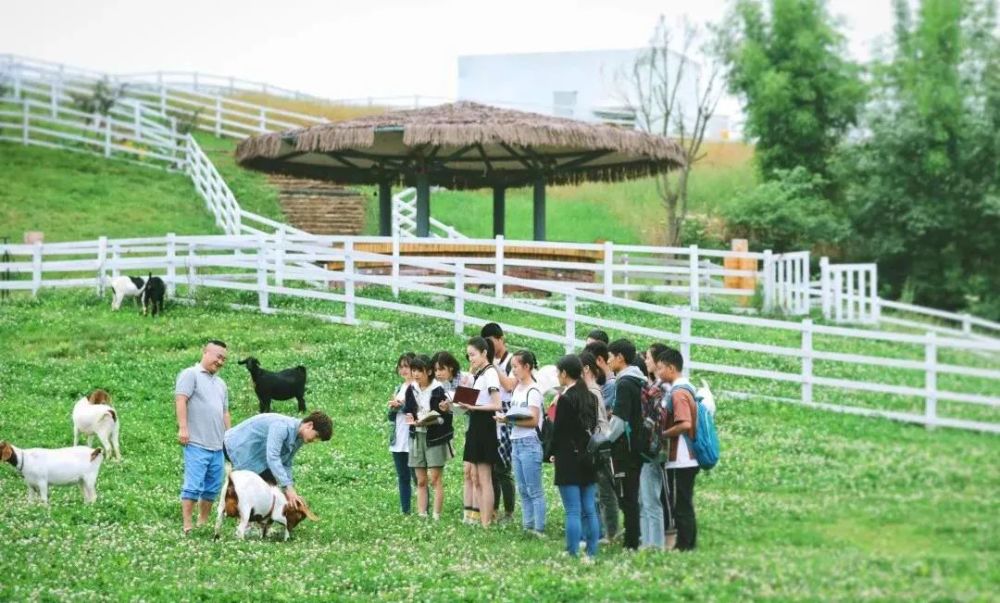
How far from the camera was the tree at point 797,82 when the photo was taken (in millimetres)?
7184

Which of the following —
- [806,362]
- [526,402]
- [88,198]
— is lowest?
[526,402]

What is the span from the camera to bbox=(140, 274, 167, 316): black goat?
2134 centimetres

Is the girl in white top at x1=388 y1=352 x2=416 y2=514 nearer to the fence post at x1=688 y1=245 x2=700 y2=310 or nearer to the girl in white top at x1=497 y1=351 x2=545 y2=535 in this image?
the girl in white top at x1=497 y1=351 x2=545 y2=535

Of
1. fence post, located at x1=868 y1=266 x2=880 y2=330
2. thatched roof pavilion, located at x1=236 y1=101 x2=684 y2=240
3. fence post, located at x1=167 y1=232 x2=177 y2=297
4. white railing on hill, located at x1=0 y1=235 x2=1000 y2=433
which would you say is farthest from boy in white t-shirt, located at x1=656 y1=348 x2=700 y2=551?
fence post, located at x1=167 y1=232 x2=177 y2=297

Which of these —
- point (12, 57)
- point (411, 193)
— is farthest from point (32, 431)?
point (12, 57)

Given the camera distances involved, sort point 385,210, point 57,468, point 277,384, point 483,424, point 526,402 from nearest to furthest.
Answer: point 526,402, point 483,424, point 57,468, point 277,384, point 385,210

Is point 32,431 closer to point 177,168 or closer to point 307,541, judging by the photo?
point 307,541

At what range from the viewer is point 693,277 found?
19172 millimetres

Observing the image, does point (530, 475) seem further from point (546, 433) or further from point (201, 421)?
point (201, 421)

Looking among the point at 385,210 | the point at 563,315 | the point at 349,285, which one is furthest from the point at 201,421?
the point at 385,210

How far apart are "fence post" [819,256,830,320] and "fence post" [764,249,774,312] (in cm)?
39

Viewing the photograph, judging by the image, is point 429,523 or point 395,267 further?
point 395,267

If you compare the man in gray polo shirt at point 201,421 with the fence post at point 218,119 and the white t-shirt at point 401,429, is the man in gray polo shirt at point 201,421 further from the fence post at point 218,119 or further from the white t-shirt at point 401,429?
the fence post at point 218,119

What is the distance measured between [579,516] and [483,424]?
1504 mm
